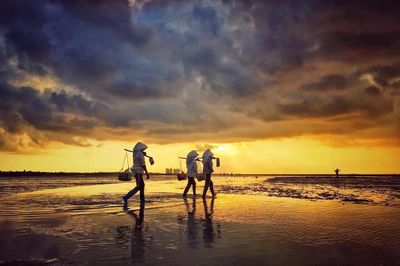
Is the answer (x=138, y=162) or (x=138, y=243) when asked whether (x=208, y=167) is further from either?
(x=138, y=243)

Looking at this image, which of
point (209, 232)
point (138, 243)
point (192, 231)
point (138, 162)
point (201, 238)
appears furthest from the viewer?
point (138, 162)

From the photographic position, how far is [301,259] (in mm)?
6828

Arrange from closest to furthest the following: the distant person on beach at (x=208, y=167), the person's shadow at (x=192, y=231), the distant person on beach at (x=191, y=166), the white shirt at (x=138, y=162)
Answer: the person's shadow at (x=192, y=231)
the white shirt at (x=138, y=162)
the distant person on beach at (x=208, y=167)
the distant person on beach at (x=191, y=166)

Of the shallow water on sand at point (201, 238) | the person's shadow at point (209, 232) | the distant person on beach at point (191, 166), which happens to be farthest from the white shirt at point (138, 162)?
the person's shadow at point (209, 232)

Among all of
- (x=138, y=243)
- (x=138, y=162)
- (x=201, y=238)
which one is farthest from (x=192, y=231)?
(x=138, y=162)

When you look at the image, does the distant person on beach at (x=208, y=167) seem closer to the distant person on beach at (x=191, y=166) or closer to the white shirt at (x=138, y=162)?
the distant person on beach at (x=191, y=166)

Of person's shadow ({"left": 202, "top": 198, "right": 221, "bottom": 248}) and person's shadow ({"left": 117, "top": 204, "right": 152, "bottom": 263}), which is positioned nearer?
person's shadow ({"left": 117, "top": 204, "right": 152, "bottom": 263})

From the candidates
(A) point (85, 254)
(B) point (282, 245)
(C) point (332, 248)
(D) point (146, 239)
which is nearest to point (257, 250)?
(B) point (282, 245)

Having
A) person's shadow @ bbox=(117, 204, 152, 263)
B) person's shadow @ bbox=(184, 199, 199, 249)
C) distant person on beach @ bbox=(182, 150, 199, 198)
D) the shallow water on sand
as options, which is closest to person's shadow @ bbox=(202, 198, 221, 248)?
the shallow water on sand

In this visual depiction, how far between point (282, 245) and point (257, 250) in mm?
832

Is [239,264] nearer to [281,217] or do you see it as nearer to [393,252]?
[393,252]

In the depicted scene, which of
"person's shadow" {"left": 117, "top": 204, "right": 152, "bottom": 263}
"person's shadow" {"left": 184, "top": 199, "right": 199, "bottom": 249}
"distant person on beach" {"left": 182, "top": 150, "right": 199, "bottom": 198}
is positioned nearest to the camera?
"person's shadow" {"left": 117, "top": 204, "right": 152, "bottom": 263}

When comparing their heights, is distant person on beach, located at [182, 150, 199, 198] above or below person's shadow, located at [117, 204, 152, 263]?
above

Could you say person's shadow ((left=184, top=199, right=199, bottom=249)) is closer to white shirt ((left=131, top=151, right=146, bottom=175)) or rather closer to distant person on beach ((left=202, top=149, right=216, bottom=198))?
white shirt ((left=131, top=151, right=146, bottom=175))
